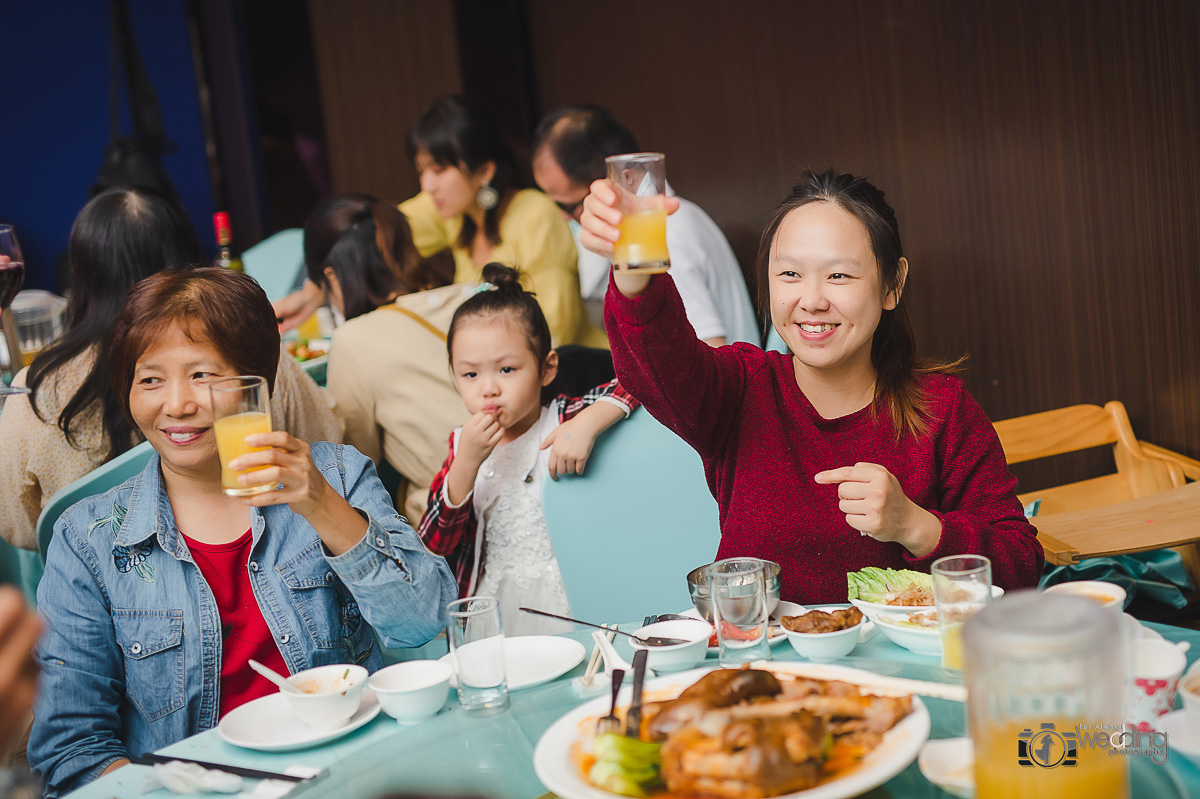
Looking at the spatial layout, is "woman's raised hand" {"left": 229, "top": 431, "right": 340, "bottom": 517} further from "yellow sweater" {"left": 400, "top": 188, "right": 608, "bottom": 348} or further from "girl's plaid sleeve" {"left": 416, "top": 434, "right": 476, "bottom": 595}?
→ "yellow sweater" {"left": 400, "top": 188, "right": 608, "bottom": 348}

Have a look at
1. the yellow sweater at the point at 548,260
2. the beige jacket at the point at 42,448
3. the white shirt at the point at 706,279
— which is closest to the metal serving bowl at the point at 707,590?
the beige jacket at the point at 42,448

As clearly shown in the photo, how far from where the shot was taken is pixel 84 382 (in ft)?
6.77

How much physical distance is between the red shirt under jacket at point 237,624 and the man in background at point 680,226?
157 cm

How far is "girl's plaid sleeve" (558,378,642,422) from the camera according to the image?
1.80m

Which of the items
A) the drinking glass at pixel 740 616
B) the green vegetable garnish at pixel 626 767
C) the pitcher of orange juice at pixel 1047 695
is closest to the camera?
the pitcher of orange juice at pixel 1047 695

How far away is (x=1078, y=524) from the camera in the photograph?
86.1 inches

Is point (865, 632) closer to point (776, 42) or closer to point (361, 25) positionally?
point (776, 42)

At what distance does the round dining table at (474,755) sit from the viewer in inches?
33.5

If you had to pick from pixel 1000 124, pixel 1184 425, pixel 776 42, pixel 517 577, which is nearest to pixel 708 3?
pixel 776 42

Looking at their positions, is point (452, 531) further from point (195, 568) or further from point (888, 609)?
point (888, 609)

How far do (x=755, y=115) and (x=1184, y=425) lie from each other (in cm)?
188

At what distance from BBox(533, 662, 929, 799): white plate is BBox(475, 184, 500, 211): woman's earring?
2764 mm

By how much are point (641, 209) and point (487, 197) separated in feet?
8.12

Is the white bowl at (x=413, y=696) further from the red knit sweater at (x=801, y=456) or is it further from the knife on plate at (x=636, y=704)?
the red knit sweater at (x=801, y=456)
